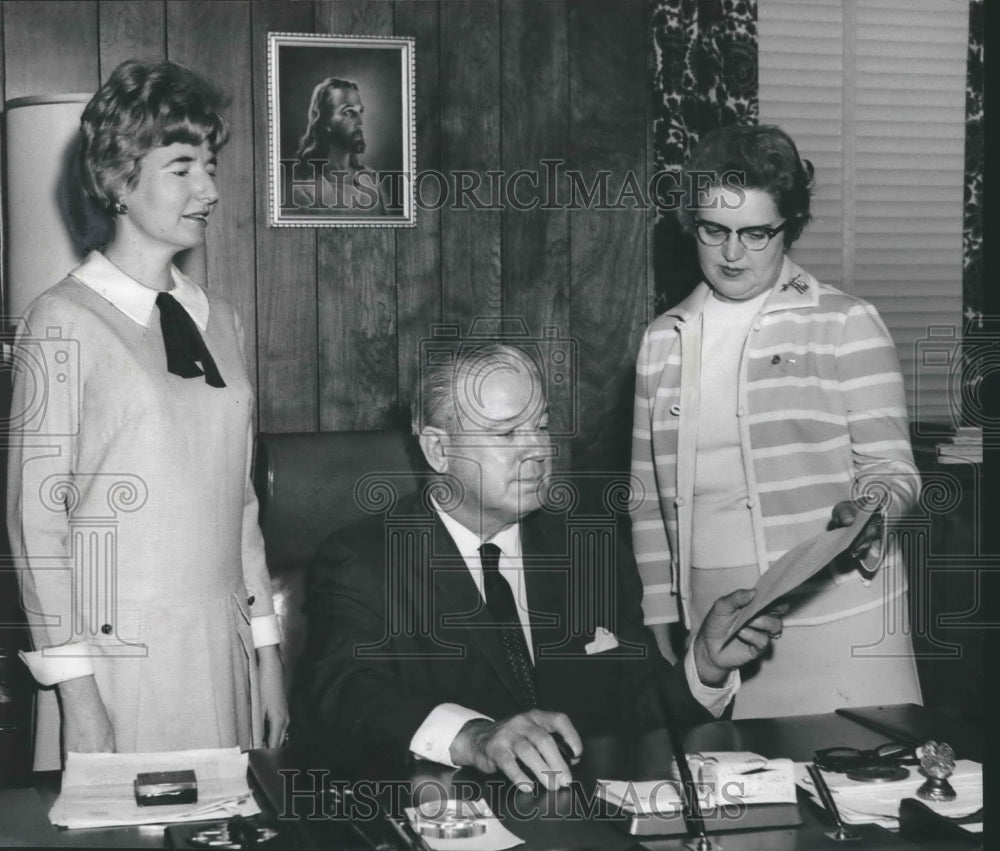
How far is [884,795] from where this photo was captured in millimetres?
1501

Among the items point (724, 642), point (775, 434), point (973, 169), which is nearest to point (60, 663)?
point (724, 642)

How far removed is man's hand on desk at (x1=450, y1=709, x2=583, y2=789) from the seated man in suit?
0.13 m

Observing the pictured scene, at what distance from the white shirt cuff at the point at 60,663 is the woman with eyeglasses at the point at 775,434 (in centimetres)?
113

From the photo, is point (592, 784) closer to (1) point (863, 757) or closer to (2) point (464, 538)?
(1) point (863, 757)

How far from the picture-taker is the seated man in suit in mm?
1854

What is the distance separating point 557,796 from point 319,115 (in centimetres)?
212

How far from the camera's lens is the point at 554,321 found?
336 cm

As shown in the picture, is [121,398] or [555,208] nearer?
[121,398]

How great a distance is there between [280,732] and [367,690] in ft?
1.46

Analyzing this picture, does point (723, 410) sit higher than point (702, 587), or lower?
higher

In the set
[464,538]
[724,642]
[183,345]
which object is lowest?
[724,642]

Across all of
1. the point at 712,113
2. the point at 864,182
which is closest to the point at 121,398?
the point at 712,113

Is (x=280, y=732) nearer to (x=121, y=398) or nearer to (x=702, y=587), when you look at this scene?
(x=121, y=398)

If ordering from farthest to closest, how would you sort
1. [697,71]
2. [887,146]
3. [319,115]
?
[887,146] → [697,71] → [319,115]
